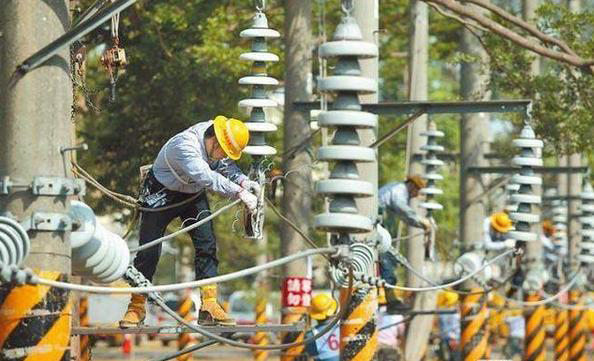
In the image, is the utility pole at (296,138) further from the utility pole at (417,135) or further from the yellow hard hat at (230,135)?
the yellow hard hat at (230,135)

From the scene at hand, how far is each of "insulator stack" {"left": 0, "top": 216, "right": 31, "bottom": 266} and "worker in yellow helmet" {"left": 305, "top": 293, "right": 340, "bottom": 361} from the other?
11757 millimetres

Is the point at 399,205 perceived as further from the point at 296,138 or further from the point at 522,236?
the point at 522,236

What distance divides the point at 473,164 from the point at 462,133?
73 centimetres

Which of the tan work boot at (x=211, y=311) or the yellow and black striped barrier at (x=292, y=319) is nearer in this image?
the tan work boot at (x=211, y=311)

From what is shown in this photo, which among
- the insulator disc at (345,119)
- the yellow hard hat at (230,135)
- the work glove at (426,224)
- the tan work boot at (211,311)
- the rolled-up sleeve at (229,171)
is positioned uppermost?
the insulator disc at (345,119)

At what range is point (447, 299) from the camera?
35344 mm

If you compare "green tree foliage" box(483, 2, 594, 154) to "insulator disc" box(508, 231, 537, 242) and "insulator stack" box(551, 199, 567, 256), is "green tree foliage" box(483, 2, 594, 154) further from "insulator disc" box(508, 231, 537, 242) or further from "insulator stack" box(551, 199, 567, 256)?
"insulator stack" box(551, 199, 567, 256)

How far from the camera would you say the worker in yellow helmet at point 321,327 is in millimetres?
23297

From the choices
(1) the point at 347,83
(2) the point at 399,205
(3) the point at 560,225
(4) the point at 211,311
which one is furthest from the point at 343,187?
(3) the point at 560,225

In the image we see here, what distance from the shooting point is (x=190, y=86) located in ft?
88.6

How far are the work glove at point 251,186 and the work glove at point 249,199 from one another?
151mm

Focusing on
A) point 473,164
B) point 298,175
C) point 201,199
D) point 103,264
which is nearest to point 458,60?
point 473,164

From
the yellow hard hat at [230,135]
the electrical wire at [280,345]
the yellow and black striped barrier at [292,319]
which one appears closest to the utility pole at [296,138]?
the yellow and black striped barrier at [292,319]

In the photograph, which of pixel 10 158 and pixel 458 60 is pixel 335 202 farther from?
pixel 458 60
